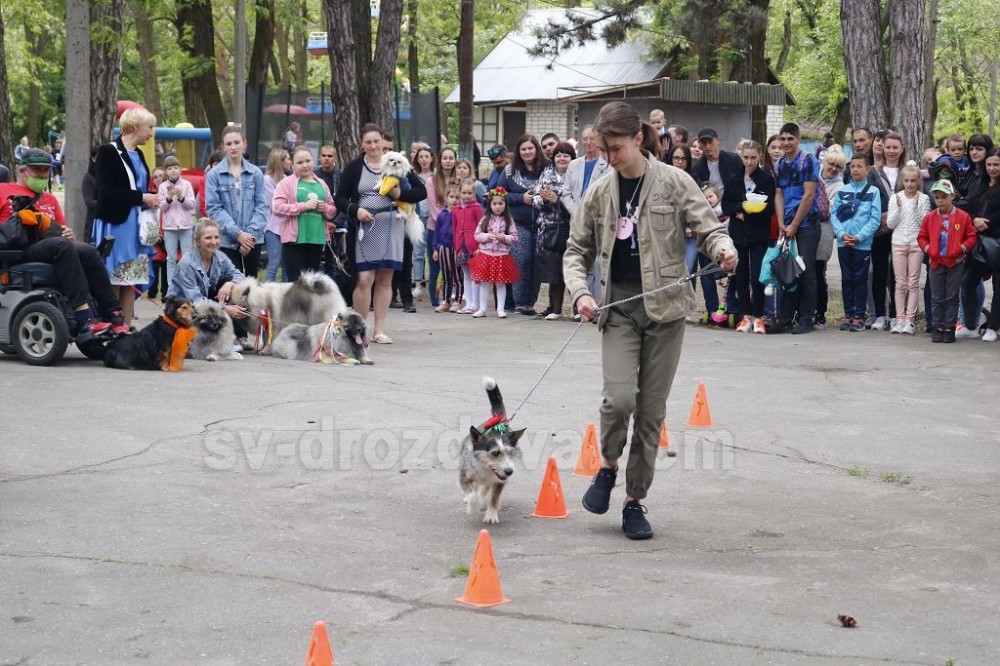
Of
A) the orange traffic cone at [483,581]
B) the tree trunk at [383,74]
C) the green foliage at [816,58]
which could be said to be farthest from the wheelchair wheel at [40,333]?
the green foliage at [816,58]

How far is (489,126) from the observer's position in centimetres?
4900

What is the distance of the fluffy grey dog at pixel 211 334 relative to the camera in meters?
12.2

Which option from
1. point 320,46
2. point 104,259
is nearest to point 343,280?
point 104,259

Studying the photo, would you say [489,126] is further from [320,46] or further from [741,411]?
[741,411]

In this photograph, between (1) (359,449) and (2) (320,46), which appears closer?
(1) (359,449)

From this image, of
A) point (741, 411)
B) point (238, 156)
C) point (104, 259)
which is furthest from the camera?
point (238, 156)

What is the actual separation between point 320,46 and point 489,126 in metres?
9.03

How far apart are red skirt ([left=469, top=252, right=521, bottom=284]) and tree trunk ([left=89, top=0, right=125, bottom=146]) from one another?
597cm

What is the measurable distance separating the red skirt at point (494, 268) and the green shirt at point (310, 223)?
2722mm

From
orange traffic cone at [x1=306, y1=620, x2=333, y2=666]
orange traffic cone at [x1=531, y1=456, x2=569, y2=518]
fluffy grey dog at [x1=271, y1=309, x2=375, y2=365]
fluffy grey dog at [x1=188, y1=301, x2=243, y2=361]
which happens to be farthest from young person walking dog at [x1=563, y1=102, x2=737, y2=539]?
fluffy grey dog at [x1=188, y1=301, x2=243, y2=361]

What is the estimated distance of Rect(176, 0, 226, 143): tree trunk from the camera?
1201 inches

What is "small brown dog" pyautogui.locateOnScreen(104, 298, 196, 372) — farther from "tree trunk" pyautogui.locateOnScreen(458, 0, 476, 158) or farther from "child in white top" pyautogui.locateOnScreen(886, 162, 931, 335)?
"tree trunk" pyautogui.locateOnScreen(458, 0, 476, 158)

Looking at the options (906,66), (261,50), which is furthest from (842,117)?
(906,66)

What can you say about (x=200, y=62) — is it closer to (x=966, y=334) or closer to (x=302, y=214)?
(x=302, y=214)
